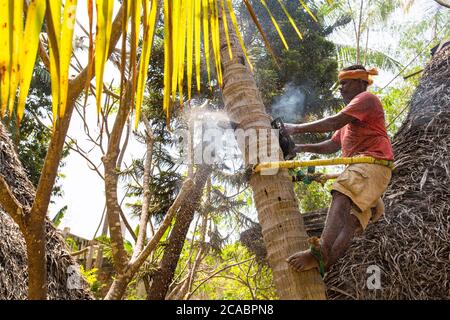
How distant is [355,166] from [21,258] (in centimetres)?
277

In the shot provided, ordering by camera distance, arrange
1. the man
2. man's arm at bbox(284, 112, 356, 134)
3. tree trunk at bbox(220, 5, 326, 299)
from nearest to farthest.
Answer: tree trunk at bbox(220, 5, 326, 299), the man, man's arm at bbox(284, 112, 356, 134)

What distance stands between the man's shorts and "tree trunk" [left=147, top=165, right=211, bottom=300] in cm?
406

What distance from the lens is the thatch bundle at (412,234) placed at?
3.70 m

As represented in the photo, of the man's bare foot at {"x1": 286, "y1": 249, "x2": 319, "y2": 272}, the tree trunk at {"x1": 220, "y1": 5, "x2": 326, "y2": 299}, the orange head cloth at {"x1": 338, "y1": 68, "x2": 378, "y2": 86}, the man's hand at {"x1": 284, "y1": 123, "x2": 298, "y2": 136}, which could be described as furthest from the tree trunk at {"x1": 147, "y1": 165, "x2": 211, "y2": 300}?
the man's bare foot at {"x1": 286, "y1": 249, "x2": 319, "y2": 272}

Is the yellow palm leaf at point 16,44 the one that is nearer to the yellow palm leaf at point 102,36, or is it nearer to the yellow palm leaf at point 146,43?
the yellow palm leaf at point 102,36

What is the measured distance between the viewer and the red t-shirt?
3.04 m

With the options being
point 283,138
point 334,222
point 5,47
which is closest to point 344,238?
point 334,222

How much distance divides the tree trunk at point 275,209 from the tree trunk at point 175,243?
15.1ft

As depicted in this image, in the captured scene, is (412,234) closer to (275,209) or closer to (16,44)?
(275,209)

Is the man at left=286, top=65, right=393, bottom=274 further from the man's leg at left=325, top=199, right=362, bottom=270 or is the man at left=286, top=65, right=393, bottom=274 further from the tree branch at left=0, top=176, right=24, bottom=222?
the tree branch at left=0, top=176, right=24, bottom=222

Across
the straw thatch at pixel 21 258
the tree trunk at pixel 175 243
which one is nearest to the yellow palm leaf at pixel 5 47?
the straw thatch at pixel 21 258

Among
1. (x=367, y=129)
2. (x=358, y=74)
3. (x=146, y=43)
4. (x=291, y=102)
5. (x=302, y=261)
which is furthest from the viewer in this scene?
(x=291, y=102)

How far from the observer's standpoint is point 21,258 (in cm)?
401
